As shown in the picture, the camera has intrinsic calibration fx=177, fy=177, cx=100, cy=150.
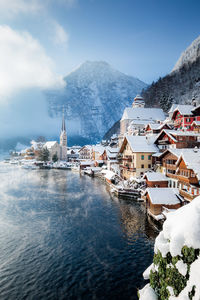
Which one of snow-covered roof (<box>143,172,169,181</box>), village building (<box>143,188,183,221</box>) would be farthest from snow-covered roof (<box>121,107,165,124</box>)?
village building (<box>143,188,183,221</box>)

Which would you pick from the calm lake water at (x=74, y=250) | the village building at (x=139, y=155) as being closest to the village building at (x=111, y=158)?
the village building at (x=139, y=155)

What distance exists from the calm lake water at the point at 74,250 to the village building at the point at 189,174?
8216 mm

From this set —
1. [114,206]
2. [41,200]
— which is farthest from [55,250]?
[41,200]

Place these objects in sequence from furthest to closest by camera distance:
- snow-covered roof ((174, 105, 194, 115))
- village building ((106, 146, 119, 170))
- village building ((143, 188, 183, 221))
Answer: village building ((106, 146, 119, 170))
snow-covered roof ((174, 105, 194, 115))
village building ((143, 188, 183, 221))

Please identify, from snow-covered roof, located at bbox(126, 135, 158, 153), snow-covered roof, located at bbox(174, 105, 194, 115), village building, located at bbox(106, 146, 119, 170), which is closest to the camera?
snow-covered roof, located at bbox(126, 135, 158, 153)

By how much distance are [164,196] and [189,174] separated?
526cm

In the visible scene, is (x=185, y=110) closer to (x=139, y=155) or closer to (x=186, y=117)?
(x=186, y=117)

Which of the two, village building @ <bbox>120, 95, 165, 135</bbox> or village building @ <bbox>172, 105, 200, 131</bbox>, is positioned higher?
village building @ <bbox>120, 95, 165, 135</bbox>

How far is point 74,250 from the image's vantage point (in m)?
21.0

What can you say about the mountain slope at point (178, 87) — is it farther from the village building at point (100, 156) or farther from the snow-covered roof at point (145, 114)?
the village building at point (100, 156)

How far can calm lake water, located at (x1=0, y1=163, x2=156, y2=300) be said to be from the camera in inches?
609

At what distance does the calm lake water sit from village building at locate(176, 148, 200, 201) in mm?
8216

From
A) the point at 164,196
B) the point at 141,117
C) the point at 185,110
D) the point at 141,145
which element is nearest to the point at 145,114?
the point at 141,117

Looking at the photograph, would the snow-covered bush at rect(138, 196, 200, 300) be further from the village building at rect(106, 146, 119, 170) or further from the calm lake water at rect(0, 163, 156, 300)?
the village building at rect(106, 146, 119, 170)
